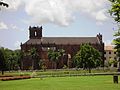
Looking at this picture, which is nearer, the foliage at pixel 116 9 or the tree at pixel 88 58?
the foliage at pixel 116 9

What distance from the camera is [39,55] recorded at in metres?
199

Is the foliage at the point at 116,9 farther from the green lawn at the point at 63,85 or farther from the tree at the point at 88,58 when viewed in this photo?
the tree at the point at 88,58

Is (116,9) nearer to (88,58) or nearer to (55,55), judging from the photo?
(88,58)

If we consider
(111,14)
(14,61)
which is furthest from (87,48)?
(111,14)

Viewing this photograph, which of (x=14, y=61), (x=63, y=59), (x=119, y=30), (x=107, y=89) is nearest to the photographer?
(x=119, y=30)

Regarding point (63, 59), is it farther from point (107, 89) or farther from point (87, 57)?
point (107, 89)

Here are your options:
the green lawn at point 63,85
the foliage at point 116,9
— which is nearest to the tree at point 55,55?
the green lawn at point 63,85

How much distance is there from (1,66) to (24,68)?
234 feet

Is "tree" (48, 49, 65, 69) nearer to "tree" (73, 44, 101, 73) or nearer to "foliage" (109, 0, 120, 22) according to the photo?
"tree" (73, 44, 101, 73)

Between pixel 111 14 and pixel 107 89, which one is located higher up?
pixel 111 14

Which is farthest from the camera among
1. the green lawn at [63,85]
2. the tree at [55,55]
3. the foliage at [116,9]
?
the tree at [55,55]

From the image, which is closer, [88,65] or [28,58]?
[88,65]

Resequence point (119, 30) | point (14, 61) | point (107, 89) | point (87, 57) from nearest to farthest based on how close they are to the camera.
Result: point (119, 30) → point (107, 89) → point (87, 57) → point (14, 61)

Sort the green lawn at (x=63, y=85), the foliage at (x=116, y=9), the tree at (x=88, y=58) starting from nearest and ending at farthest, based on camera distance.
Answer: the foliage at (x=116, y=9), the green lawn at (x=63, y=85), the tree at (x=88, y=58)
